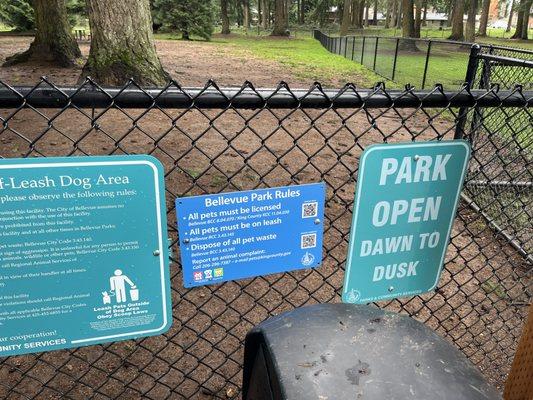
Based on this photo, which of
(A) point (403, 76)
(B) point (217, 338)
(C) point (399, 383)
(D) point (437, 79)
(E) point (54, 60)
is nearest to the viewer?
(C) point (399, 383)

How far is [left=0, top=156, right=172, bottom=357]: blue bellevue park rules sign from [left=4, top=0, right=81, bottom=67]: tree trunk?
10.8 metres

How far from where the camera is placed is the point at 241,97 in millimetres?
1612

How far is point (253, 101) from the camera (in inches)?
63.9

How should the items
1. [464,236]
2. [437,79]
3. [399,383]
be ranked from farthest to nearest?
[437,79], [464,236], [399,383]

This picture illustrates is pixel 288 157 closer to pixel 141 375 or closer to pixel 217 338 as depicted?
pixel 217 338

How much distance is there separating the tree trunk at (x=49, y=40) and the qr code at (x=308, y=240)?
35.7 feet

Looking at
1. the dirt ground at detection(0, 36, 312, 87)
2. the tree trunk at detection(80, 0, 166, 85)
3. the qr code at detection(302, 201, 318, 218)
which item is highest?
the tree trunk at detection(80, 0, 166, 85)

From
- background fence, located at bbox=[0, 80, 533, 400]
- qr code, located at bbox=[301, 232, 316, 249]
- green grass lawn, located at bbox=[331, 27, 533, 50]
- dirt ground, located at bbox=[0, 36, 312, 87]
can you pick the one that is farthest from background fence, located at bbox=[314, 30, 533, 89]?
green grass lawn, located at bbox=[331, 27, 533, 50]

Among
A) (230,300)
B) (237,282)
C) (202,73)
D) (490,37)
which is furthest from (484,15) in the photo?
(230,300)

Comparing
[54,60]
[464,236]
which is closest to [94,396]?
[464,236]

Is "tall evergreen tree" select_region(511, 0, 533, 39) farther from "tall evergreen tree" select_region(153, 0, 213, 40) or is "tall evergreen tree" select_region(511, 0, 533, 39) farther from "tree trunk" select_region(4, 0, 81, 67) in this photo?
"tree trunk" select_region(4, 0, 81, 67)

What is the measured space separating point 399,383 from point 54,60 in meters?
11.8

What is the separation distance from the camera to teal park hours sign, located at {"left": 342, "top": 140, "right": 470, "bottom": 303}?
1.78m

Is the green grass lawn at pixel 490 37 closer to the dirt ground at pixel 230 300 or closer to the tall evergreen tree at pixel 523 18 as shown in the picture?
the tall evergreen tree at pixel 523 18
